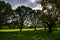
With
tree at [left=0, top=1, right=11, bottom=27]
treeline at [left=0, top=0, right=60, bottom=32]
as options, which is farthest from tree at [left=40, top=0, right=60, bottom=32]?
tree at [left=0, top=1, right=11, bottom=27]

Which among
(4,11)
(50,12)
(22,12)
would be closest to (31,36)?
(50,12)

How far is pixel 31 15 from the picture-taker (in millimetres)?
83875

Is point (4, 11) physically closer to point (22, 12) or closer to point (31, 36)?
point (22, 12)

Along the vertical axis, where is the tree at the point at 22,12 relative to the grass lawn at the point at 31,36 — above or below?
above

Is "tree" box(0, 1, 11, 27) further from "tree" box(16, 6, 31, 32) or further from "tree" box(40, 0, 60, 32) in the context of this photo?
"tree" box(40, 0, 60, 32)

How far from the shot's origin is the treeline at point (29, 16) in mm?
52844

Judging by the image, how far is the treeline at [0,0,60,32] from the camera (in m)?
52.8

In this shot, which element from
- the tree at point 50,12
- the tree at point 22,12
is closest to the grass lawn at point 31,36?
the tree at point 50,12

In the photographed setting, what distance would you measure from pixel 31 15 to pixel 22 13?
27.1ft

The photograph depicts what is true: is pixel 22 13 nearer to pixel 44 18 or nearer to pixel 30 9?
pixel 30 9

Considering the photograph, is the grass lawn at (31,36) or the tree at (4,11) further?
the tree at (4,11)

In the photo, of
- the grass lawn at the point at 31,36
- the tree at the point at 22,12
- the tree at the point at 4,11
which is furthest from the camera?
the tree at the point at 22,12

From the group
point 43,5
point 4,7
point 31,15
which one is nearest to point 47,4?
point 43,5

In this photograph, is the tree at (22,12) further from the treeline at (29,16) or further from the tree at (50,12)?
the tree at (50,12)
